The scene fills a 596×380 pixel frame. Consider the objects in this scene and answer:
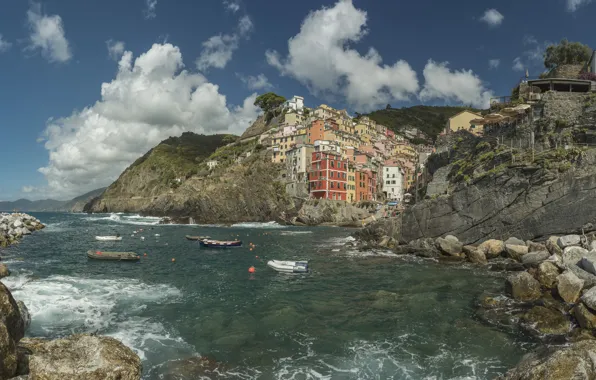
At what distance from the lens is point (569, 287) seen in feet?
61.6

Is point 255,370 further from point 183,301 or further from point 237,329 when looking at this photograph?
point 183,301

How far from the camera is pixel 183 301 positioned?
Answer: 23.0m


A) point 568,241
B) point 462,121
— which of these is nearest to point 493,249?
point 568,241

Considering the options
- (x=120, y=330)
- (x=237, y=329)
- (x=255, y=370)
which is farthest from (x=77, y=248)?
(x=255, y=370)

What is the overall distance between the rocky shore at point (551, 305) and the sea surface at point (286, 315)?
136 centimetres

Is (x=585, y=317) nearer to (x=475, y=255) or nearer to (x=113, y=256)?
(x=475, y=255)

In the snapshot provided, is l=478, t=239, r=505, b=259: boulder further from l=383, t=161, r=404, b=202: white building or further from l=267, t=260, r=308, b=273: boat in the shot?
l=383, t=161, r=404, b=202: white building

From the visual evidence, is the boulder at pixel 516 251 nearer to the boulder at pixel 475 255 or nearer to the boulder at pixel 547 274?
the boulder at pixel 475 255

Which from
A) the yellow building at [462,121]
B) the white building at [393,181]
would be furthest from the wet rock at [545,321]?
the white building at [393,181]

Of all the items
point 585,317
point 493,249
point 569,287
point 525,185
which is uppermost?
point 525,185

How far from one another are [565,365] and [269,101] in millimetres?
155928

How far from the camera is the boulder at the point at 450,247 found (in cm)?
3703

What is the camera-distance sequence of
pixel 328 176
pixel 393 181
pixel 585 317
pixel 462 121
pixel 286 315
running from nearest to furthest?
pixel 585 317
pixel 286 315
pixel 462 121
pixel 328 176
pixel 393 181

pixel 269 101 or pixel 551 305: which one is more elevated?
pixel 269 101
